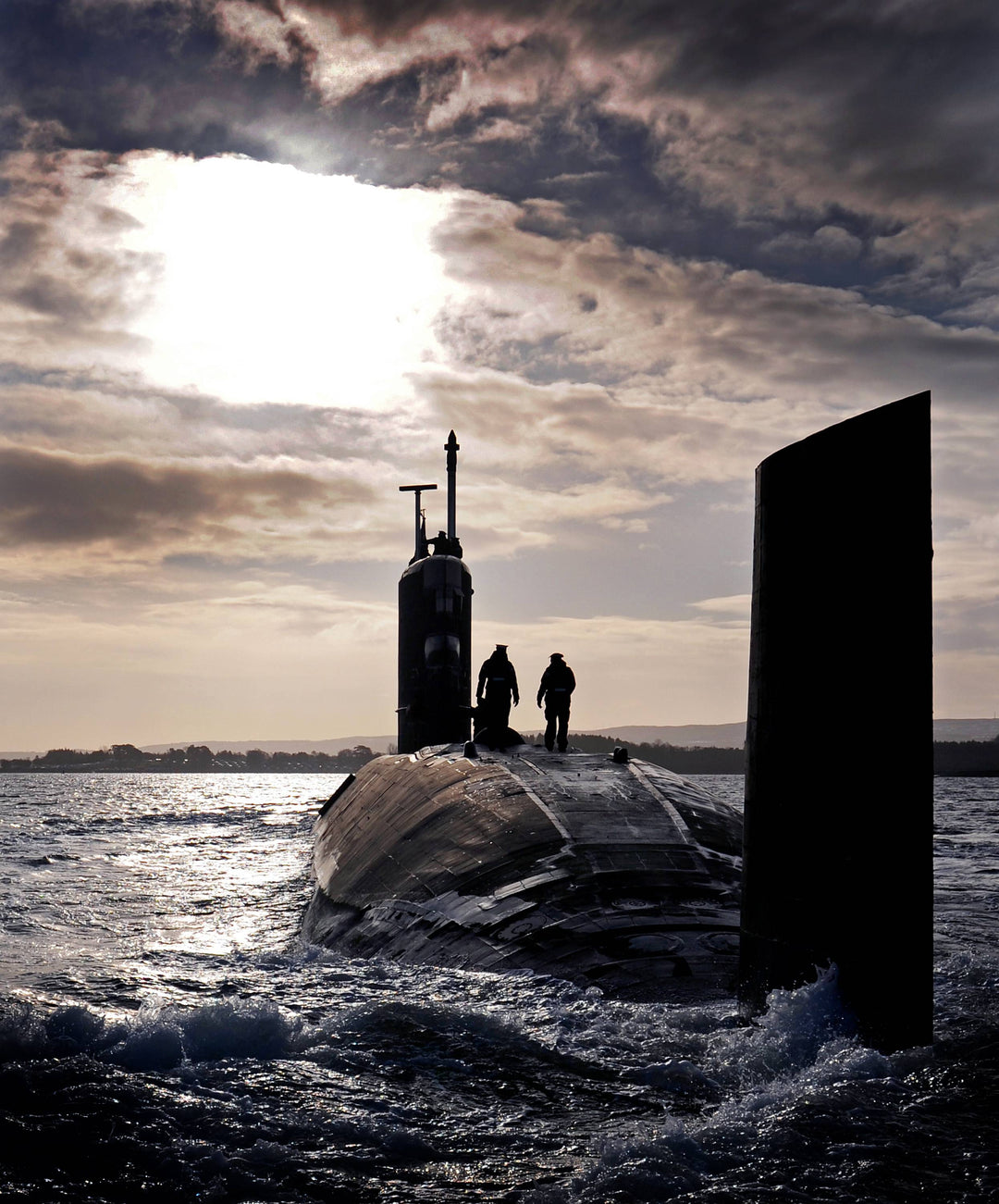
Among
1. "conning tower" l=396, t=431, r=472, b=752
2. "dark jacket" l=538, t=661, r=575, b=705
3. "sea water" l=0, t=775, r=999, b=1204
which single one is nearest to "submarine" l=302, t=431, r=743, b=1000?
"sea water" l=0, t=775, r=999, b=1204

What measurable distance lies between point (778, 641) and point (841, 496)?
3.12ft

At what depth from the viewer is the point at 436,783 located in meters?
13.9

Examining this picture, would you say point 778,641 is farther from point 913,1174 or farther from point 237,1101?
point 237,1101

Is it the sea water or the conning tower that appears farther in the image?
the conning tower

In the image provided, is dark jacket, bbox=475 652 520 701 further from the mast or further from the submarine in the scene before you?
the mast

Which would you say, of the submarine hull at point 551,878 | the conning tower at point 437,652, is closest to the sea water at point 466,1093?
the submarine hull at point 551,878

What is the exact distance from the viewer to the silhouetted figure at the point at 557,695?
16.6 m

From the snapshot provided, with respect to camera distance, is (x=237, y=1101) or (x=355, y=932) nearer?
(x=237, y=1101)

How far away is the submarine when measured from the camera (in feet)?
26.4

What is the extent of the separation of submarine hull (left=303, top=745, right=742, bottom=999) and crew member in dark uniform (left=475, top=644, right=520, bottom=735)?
2.15m

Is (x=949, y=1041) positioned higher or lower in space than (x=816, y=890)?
lower

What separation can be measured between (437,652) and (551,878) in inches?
449

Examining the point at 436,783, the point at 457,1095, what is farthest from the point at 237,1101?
the point at 436,783

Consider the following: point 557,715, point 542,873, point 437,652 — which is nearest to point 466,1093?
point 542,873
